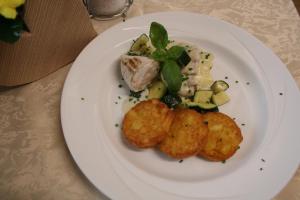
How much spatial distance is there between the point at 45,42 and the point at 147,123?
51 cm

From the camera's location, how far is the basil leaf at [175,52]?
121 centimetres

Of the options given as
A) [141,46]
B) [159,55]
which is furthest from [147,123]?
[141,46]

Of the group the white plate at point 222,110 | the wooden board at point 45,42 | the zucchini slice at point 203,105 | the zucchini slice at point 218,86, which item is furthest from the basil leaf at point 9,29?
the zucchini slice at point 218,86

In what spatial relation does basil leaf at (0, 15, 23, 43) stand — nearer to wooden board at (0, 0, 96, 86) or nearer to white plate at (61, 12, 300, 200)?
wooden board at (0, 0, 96, 86)

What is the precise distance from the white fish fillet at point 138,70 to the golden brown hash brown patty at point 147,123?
0.09m

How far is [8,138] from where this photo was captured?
1236mm

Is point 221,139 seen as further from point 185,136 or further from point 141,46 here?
point 141,46

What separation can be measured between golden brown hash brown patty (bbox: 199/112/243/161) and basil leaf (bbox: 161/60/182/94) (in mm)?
170

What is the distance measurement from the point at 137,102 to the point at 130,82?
9 centimetres

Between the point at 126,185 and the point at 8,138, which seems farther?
the point at 8,138

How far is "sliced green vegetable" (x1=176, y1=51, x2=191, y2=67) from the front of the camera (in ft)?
4.12

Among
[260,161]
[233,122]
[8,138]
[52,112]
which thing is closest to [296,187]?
[260,161]

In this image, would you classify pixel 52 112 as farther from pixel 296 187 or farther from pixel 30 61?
pixel 296 187

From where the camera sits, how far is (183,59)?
4.14 ft
